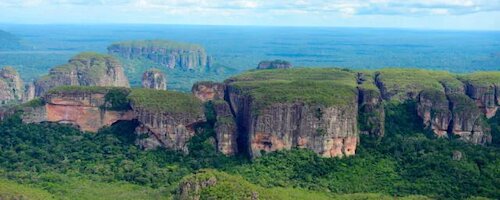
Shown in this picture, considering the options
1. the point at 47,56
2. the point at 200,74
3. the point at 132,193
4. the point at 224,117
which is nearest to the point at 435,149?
the point at 224,117

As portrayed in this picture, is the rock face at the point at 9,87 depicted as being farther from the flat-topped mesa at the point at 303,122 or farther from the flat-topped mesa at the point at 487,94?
the flat-topped mesa at the point at 487,94

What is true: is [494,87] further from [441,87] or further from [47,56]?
[47,56]

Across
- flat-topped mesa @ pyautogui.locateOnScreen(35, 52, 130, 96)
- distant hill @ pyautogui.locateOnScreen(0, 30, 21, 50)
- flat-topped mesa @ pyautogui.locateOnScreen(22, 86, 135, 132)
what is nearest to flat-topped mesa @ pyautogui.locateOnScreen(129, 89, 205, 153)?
flat-topped mesa @ pyautogui.locateOnScreen(22, 86, 135, 132)

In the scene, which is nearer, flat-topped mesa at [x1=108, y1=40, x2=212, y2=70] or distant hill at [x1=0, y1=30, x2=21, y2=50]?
flat-topped mesa at [x1=108, y1=40, x2=212, y2=70]

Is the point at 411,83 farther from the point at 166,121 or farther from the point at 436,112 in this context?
the point at 166,121

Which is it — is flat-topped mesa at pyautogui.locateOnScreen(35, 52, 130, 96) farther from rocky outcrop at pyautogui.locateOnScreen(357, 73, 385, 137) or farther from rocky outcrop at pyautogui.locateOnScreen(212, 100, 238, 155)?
rocky outcrop at pyautogui.locateOnScreen(357, 73, 385, 137)

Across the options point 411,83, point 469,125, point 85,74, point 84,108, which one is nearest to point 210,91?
point 84,108
